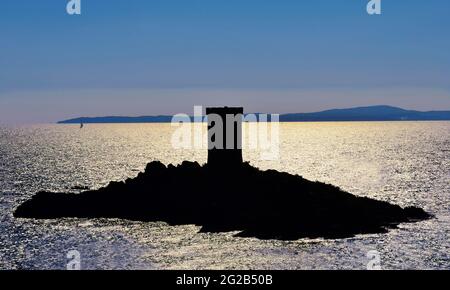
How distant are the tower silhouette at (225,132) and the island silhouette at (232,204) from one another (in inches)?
3.0

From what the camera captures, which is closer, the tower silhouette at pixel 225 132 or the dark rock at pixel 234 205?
the dark rock at pixel 234 205

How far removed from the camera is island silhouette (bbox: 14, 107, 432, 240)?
137 ft

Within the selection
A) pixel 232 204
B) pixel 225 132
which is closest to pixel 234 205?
pixel 232 204

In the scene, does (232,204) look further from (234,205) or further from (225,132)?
(225,132)

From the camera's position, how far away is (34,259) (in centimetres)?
3669

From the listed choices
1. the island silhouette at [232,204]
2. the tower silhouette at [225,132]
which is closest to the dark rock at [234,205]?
the island silhouette at [232,204]

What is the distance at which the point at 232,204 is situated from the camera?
43.5m

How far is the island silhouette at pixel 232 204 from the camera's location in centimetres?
4191

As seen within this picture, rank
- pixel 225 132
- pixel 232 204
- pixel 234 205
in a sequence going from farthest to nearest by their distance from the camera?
pixel 225 132
pixel 232 204
pixel 234 205

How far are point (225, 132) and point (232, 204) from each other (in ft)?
16.4

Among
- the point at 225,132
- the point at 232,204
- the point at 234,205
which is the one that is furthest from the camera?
the point at 225,132

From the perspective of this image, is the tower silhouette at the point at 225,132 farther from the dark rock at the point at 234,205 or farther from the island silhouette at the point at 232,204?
the dark rock at the point at 234,205
